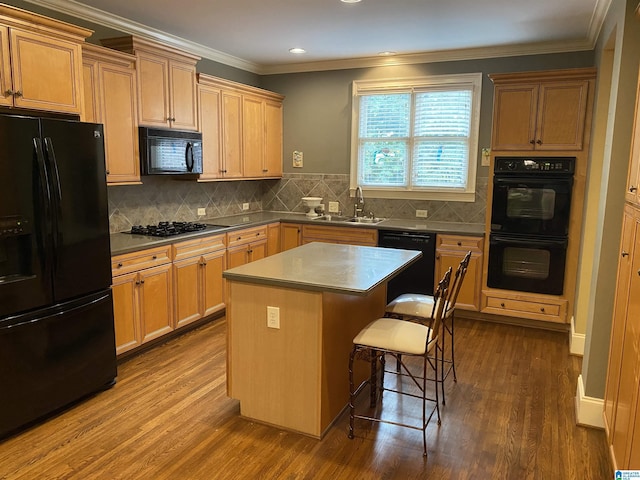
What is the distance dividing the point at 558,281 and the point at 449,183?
154 centimetres

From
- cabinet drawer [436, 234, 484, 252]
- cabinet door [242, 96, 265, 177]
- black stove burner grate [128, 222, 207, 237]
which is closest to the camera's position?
black stove burner grate [128, 222, 207, 237]

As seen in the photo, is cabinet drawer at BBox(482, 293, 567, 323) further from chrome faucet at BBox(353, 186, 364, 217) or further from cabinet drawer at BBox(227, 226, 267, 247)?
cabinet drawer at BBox(227, 226, 267, 247)

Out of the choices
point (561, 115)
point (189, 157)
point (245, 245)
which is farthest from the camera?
point (245, 245)

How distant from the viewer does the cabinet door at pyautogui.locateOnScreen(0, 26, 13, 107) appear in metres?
2.65

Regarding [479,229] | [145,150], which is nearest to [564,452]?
[479,229]

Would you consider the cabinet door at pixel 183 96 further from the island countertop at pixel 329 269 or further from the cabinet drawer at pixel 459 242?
the cabinet drawer at pixel 459 242

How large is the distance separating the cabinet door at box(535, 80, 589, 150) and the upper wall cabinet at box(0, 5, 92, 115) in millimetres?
3643

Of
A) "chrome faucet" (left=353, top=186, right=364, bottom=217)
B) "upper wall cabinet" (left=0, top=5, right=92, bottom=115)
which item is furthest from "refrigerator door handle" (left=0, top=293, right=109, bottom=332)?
"chrome faucet" (left=353, top=186, right=364, bottom=217)

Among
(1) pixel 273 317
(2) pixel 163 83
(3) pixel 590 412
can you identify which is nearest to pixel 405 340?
(1) pixel 273 317

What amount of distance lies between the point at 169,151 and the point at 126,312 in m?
1.47

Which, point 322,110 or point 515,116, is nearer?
A: point 515,116

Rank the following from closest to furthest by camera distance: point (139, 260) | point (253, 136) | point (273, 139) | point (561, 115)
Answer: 1. point (139, 260)
2. point (561, 115)
3. point (253, 136)
4. point (273, 139)

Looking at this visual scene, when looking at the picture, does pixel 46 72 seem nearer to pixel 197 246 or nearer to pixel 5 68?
pixel 5 68

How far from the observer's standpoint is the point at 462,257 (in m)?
4.67
